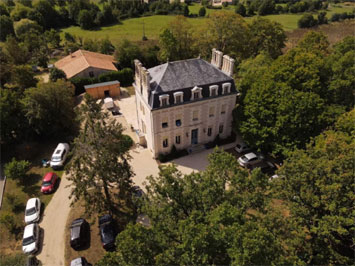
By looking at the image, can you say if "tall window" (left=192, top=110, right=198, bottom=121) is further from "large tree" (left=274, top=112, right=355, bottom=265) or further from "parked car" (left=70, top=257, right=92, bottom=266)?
"parked car" (left=70, top=257, right=92, bottom=266)

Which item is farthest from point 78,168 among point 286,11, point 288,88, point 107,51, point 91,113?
point 286,11

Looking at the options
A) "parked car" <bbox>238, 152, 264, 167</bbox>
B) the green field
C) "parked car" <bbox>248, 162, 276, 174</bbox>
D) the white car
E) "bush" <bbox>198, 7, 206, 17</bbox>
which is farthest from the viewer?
"bush" <bbox>198, 7, 206, 17</bbox>

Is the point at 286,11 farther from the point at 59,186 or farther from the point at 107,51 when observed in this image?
the point at 59,186

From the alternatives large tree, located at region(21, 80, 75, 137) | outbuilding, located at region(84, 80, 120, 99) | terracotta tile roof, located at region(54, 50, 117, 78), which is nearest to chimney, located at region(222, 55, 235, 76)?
outbuilding, located at region(84, 80, 120, 99)

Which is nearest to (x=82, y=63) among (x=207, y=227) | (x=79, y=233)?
(x=79, y=233)

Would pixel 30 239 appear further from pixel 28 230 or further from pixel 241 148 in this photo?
pixel 241 148

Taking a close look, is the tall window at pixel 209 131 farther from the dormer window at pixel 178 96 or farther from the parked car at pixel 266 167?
the parked car at pixel 266 167
